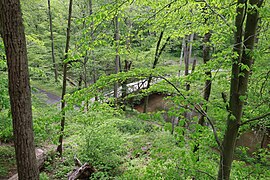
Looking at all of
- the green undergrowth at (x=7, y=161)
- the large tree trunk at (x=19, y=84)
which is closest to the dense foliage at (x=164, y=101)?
the green undergrowth at (x=7, y=161)

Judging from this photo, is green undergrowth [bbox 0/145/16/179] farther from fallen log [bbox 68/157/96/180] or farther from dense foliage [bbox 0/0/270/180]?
fallen log [bbox 68/157/96/180]

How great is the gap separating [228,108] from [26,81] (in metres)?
2.89

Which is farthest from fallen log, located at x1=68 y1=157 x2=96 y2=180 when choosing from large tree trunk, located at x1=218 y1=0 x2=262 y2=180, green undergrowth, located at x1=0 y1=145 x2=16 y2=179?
large tree trunk, located at x1=218 y1=0 x2=262 y2=180

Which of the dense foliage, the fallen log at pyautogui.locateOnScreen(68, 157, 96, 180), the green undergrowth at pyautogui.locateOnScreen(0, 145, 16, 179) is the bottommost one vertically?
the green undergrowth at pyautogui.locateOnScreen(0, 145, 16, 179)

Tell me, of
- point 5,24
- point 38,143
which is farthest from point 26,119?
point 38,143

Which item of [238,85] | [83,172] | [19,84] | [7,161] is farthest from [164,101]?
[7,161]

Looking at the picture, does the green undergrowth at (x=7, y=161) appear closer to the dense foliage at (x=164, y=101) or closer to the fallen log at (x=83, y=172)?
the dense foliage at (x=164, y=101)

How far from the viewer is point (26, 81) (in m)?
3.08

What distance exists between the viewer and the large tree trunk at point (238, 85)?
2422 millimetres

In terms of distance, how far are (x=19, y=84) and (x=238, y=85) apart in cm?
304

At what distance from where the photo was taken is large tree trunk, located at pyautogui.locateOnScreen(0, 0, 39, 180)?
2.83m

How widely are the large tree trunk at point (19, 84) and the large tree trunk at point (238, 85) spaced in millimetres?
2838

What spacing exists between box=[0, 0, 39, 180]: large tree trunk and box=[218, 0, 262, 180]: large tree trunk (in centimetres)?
284

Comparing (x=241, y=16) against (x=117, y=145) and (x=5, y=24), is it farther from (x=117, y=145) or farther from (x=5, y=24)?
(x=117, y=145)
